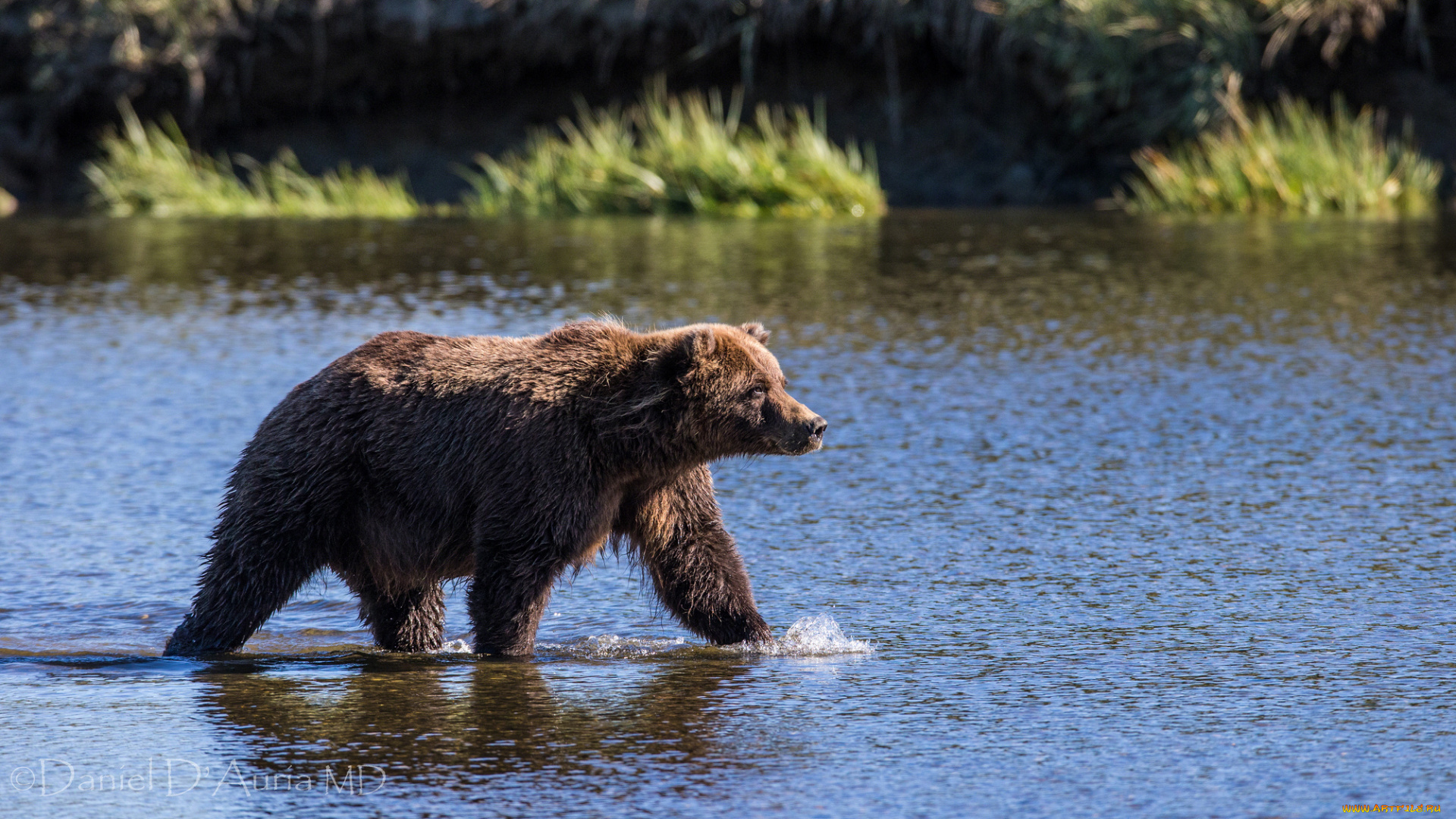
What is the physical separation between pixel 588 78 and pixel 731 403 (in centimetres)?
2437

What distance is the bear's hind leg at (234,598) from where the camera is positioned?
599 centimetres

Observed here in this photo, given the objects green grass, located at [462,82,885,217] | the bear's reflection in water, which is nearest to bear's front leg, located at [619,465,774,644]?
the bear's reflection in water

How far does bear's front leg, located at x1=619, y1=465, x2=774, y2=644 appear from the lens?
19.9 ft

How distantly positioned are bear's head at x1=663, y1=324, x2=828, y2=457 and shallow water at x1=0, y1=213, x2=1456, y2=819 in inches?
26.1

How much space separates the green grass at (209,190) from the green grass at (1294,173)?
1041 centimetres

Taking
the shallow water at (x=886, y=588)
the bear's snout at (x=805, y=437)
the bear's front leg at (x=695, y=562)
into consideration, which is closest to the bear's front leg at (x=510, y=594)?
the shallow water at (x=886, y=588)

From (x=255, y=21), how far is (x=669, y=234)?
12.2 metres

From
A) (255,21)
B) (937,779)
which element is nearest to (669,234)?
(255,21)

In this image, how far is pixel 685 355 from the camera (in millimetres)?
6004

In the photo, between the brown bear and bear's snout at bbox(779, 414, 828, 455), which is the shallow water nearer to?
Result: the brown bear

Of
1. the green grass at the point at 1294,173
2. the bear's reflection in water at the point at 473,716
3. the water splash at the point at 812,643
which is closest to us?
the bear's reflection in water at the point at 473,716

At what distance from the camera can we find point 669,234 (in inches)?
786

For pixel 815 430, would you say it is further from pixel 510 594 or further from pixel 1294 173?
pixel 1294 173

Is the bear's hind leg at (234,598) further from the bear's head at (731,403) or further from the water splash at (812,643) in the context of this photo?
the water splash at (812,643)
